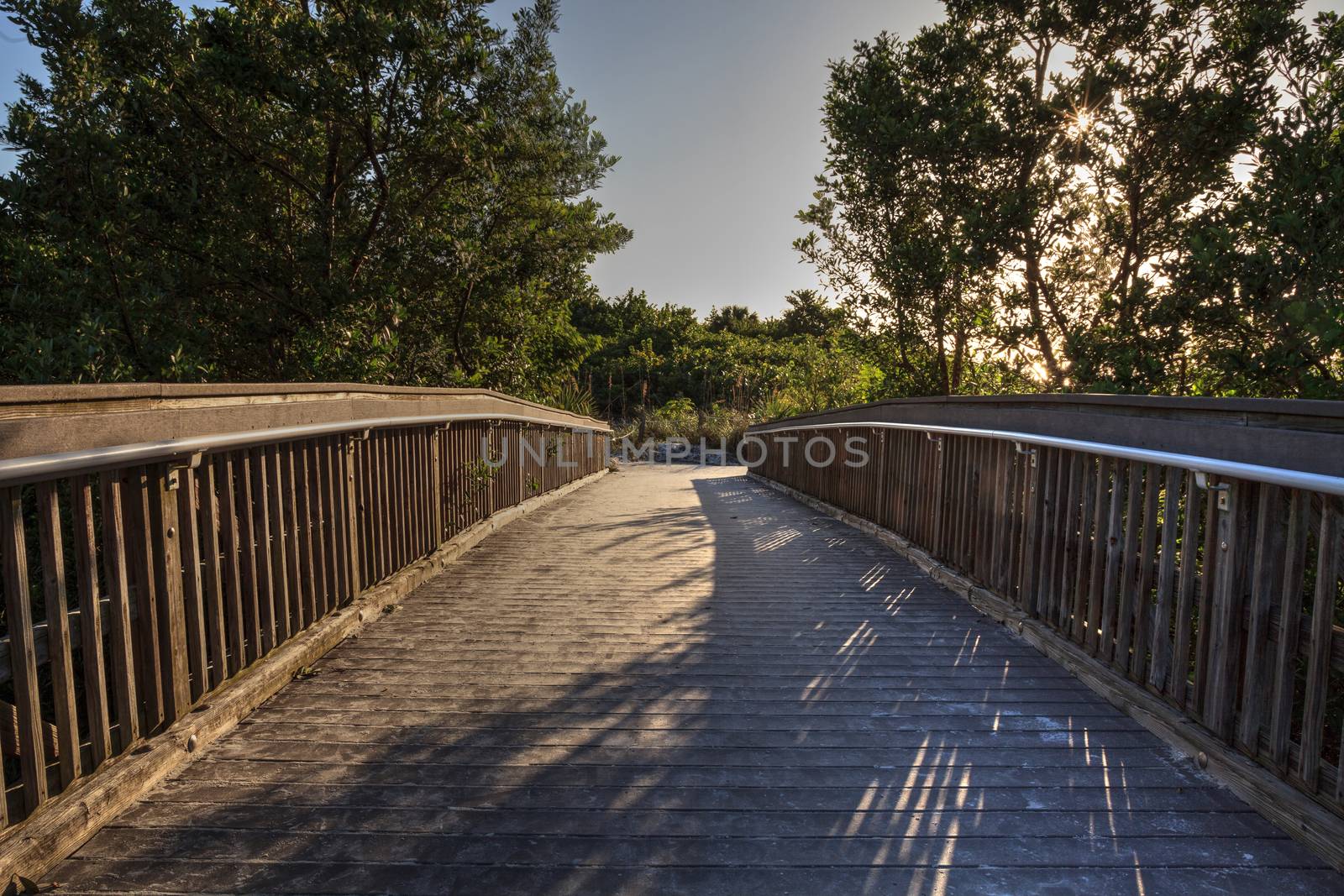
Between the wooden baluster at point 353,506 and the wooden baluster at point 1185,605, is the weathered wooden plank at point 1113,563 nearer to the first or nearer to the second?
the wooden baluster at point 1185,605

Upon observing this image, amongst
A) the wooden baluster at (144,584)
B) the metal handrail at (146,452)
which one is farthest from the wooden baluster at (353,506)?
the wooden baluster at (144,584)

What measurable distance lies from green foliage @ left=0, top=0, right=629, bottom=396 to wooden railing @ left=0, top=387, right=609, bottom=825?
8.77 feet

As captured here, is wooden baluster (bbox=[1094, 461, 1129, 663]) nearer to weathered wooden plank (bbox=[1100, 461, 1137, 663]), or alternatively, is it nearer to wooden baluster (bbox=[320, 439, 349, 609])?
weathered wooden plank (bbox=[1100, 461, 1137, 663])

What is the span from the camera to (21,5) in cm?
610

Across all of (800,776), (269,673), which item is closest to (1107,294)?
(800,776)

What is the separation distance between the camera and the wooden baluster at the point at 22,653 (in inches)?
66.4

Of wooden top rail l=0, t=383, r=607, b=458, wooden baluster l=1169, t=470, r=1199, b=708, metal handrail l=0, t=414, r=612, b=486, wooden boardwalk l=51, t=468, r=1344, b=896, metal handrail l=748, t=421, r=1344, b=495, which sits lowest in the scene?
wooden boardwalk l=51, t=468, r=1344, b=896

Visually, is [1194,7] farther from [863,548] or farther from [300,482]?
[300,482]

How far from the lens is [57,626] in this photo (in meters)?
1.85

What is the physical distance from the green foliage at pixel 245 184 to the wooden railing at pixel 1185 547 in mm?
5421

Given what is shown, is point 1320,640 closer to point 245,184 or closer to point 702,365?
point 245,184

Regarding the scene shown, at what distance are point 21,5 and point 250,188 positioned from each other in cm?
201

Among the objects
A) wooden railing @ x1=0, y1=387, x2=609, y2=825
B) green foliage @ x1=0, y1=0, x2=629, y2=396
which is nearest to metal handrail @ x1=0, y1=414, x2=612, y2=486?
wooden railing @ x1=0, y1=387, x2=609, y2=825

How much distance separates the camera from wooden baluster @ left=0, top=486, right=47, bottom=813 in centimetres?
169
